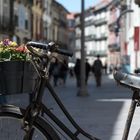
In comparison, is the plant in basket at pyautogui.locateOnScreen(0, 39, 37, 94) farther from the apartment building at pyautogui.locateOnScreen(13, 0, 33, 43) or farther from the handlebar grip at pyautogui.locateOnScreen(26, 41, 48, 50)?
the apartment building at pyautogui.locateOnScreen(13, 0, 33, 43)

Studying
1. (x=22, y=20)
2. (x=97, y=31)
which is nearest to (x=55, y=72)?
(x=22, y=20)

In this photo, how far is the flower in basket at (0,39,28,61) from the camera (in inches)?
227

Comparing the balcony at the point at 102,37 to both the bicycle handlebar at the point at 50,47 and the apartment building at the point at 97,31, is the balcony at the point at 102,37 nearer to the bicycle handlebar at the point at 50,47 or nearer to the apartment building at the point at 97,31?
the apartment building at the point at 97,31

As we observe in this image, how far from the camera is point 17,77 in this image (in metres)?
5.45

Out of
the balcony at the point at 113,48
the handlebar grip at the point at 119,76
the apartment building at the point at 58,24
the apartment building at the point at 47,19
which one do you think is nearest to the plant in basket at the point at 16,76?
the handlebar grip at the point at 119,76

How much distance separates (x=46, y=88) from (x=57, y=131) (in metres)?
0.38

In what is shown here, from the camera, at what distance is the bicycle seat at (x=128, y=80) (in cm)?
522

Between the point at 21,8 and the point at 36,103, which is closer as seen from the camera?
the point at 36,103

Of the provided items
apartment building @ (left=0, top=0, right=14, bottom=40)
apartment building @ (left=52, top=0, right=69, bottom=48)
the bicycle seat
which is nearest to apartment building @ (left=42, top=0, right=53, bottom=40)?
apartment building @ (left=52, top=0, right=69, bottom=48)

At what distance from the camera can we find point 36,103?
5.42 m

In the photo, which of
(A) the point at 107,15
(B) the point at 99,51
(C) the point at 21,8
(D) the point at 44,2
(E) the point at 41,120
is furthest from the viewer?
(B) the point at 99,51

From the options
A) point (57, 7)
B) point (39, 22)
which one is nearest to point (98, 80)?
point (39, 22)

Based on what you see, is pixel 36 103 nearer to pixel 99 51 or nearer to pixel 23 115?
pixel 23 115

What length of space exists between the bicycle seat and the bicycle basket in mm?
726
